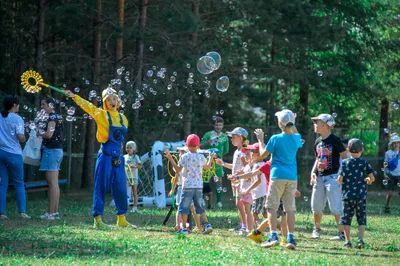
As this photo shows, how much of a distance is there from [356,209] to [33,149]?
7027 mm

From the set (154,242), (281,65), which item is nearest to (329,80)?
(281,65)

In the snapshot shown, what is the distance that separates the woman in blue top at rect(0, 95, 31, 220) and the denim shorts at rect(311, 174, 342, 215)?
4.88 meters

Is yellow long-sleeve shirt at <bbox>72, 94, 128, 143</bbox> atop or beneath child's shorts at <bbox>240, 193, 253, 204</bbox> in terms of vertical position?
atop

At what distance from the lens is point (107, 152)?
11648 mm

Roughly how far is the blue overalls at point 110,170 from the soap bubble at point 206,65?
2.91 meters

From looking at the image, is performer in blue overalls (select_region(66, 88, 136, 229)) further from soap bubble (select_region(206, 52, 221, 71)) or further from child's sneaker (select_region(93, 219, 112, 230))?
soap bubble (select_region(206, 52, 221, 71))

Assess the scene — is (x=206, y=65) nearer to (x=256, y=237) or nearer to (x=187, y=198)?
(x=187, y=198)

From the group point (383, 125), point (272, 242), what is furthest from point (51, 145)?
point (383, 125)

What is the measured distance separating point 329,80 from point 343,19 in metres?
2.71

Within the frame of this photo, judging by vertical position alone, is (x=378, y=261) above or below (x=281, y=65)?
below

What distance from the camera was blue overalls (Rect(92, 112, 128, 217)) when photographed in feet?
38.2

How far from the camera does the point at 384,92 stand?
3050 centimetres

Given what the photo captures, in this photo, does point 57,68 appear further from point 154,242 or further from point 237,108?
point 154,242

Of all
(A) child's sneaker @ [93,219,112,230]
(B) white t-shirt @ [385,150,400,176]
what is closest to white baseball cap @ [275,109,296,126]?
(A) child's sneaker @ [93,219,112,230]
